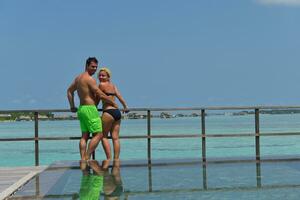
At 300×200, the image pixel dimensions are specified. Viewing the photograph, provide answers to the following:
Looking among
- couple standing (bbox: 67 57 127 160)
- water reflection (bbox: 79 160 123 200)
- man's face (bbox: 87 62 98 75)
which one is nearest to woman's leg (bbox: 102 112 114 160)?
couple standing (bbox: 67 57 127 160)

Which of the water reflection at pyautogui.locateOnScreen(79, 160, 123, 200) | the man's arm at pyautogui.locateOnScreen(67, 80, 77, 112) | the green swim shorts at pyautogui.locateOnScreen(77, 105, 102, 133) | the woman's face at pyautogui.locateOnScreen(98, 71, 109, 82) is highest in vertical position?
the woman's face at pyautogui.locateOnScreen(98, 71, 109, 82)

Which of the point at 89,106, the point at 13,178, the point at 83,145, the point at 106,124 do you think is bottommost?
the point at 13,178

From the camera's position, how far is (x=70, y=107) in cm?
732

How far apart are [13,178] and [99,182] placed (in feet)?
6.05

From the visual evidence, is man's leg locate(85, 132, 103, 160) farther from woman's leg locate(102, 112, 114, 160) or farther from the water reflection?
the water reflection

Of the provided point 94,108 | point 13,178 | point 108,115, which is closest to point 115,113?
point 108,115

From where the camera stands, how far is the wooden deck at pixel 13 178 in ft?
15.9

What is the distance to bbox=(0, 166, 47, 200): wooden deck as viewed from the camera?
483 cm

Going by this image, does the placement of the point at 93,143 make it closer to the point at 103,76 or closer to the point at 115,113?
the point at 115,113

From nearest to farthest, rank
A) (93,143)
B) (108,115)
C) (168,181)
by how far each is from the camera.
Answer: (168,181), (93,143), (108,115)

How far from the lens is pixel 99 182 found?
446 cm

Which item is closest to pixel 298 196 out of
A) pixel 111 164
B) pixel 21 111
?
pixel 111 164

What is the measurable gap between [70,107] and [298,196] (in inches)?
163

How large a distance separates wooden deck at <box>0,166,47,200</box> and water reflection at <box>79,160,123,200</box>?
554 mm
